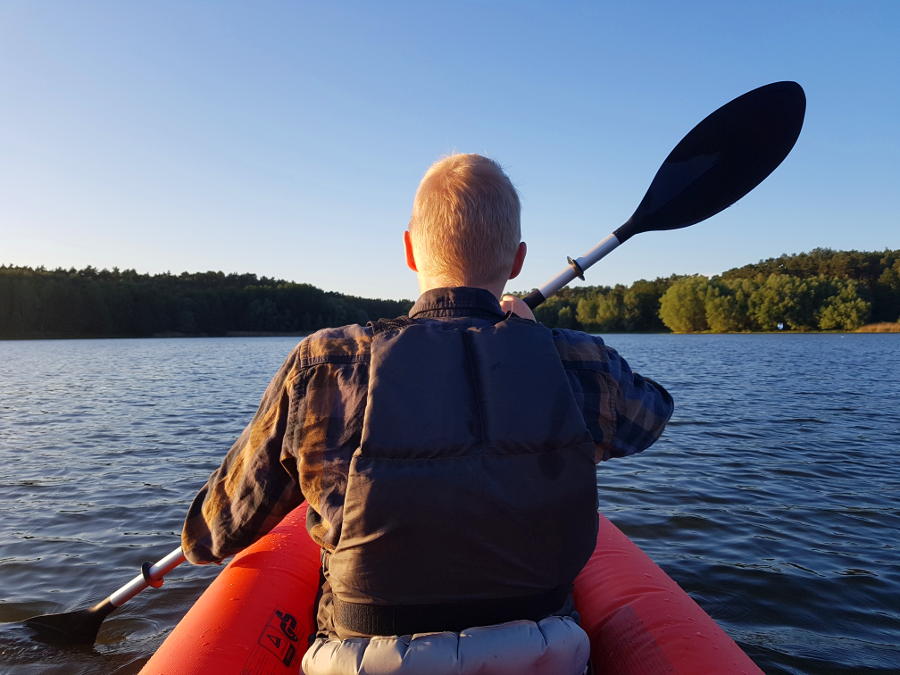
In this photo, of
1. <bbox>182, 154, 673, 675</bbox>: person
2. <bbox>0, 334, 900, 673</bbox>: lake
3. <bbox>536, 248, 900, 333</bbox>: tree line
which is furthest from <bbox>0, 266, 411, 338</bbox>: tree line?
<bbox>182, 154, 673, 675</bbox>: person

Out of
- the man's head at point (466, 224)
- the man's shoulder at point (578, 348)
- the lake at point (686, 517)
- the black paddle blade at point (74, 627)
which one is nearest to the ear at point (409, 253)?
the man's head at point (466, 224)

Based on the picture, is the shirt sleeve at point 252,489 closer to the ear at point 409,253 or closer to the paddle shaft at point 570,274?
the ear at point 409,253

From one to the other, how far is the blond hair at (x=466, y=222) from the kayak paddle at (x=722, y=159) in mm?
1386

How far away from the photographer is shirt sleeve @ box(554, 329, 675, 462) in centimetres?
169

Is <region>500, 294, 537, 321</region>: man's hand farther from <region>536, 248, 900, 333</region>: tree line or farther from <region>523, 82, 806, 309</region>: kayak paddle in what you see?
<region>536, 248, 900, 333</region>: tree line

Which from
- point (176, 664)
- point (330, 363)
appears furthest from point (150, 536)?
point (330, 363)

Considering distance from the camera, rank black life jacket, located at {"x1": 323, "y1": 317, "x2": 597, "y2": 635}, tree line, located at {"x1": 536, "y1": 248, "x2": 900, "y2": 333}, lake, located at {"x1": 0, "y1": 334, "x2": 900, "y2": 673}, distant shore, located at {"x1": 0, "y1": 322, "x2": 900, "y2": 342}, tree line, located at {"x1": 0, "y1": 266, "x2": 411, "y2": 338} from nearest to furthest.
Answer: black life jacket, located at {"x1": 323, "y1": 317, "x2": 597, "y2": 635} → lake, located at {"x1": 0, "y1": 334, "x2": 900, "y2": 673} → tree line, located at {"x1": 0, "y1": 266, "x2": 411, "y2": 338} → distant shore, located at {"x1": 0, "y1": 322, "x2": 900, "y2": 342} → tree line, located at {"x1": 536, "y1": 248, "x2": 900, "y2": 333}

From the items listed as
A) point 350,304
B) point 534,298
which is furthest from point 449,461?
point 350,304

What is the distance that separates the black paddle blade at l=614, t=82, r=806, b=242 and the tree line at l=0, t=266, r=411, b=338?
2200 inches

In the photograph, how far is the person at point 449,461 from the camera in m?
1.40

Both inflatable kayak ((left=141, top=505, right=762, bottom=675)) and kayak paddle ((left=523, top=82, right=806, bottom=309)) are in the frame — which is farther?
kayak paddle ((left=523, top=82, right=806, bottom=309))

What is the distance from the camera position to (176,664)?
2092 mm

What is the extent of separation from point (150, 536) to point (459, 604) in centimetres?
512

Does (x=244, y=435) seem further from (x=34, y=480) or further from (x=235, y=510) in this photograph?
(x=34, y=480)
